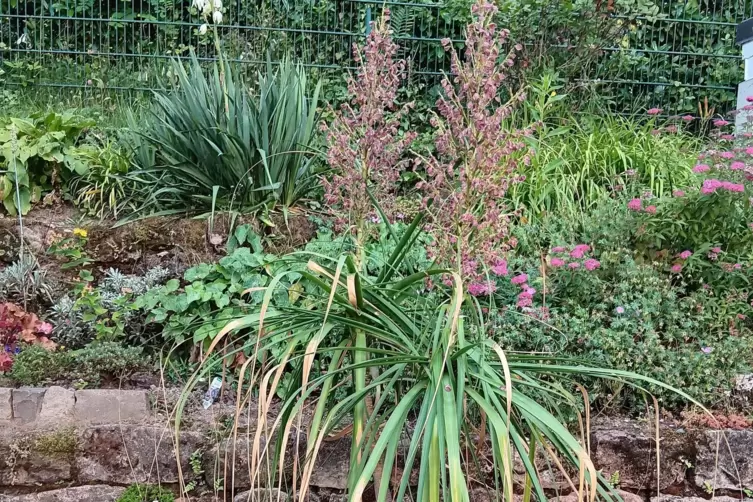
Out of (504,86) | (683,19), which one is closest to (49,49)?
(504,86)

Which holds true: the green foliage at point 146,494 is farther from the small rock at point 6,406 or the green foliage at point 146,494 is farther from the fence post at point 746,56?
the fence post at point 746,56

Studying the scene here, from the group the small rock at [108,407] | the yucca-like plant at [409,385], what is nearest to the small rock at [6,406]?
the small rock at [108,407]

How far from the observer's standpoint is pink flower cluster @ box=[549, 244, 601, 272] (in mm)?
2956

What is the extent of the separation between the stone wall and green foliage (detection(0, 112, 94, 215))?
174cm

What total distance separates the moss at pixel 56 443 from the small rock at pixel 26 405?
0.16 m

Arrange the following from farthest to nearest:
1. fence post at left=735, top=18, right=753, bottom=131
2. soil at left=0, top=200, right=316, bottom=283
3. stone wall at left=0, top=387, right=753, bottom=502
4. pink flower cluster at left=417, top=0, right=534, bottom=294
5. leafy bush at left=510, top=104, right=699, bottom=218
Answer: fence post at left=735, top=18, right=753, bottom=131 → leafy bush at left=510, top=104, right=699, bottom=218 → soil at left=0, top=200, right=316, bottom=283 → stone wall at left=0, top=387, right=753, bottom=502 → pink flower cluster at left=417, top=0, right=534, bottom=294

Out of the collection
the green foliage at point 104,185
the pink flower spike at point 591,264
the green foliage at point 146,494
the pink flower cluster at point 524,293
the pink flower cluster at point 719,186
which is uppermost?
the pink flower cluster at point 719,186

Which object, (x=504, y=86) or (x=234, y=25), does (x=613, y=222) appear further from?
(x=234, y=25)

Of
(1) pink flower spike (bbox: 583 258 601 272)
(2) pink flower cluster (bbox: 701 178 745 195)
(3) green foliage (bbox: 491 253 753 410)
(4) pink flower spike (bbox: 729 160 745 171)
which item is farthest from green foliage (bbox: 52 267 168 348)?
(4) pink flower spike (bbox: 729 160 745 171)

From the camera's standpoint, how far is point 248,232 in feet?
11.5

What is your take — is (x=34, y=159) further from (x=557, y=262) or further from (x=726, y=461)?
(x=726, y=461)

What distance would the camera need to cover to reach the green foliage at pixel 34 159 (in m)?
3.88

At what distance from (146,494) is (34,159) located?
8.12ft

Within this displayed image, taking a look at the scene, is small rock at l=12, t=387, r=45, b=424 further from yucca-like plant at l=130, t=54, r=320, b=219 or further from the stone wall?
yucca-like plant at l=130, t=54, r=320, b=219
